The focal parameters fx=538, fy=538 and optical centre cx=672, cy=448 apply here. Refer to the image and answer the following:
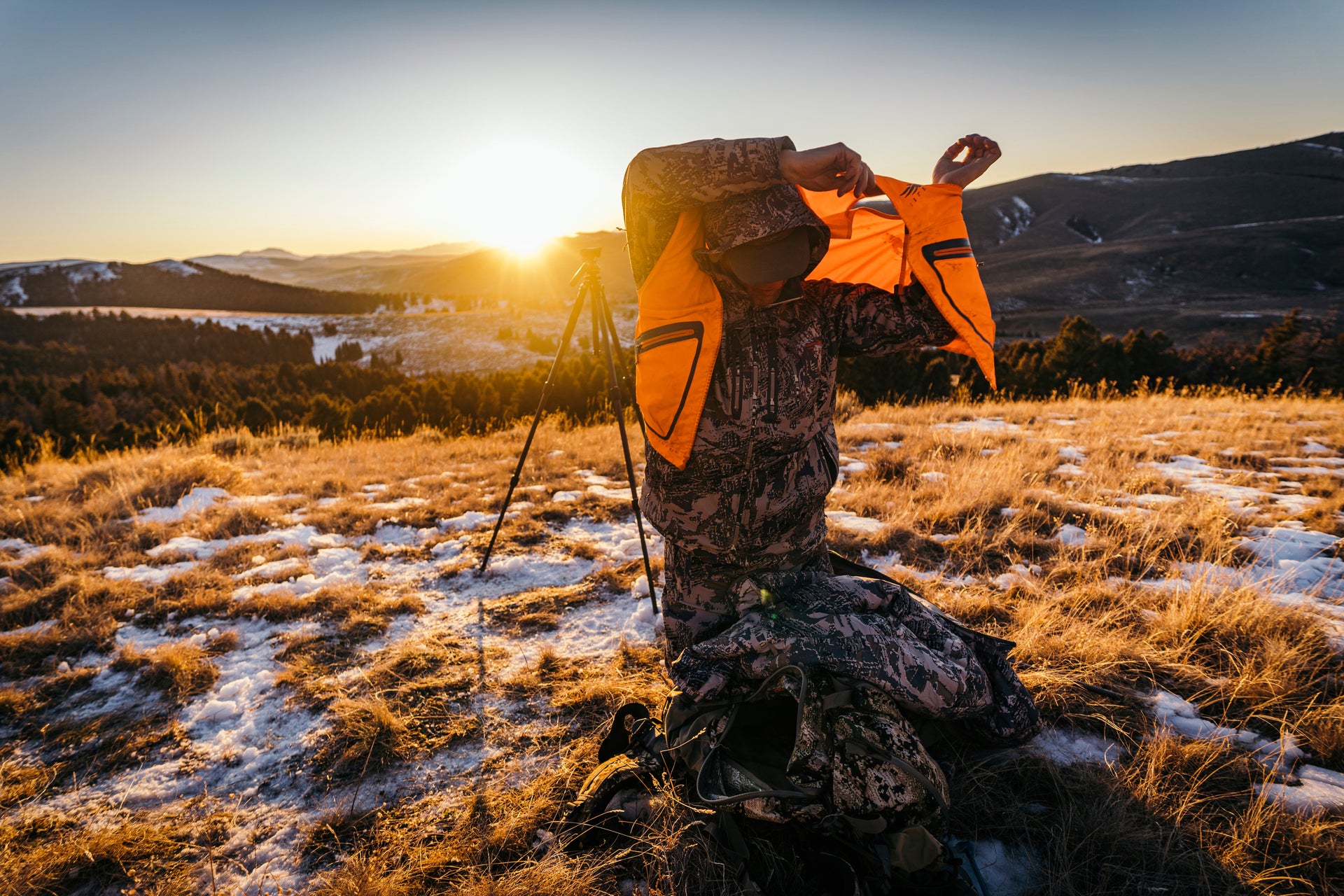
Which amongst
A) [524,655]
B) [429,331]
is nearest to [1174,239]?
[429,331]

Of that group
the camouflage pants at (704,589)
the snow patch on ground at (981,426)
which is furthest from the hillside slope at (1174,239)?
the camouflage pants at (704,589)

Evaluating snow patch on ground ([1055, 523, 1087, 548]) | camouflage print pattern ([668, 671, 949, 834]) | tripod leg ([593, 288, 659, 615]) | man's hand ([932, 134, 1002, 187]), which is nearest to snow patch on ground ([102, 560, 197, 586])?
tripod leg ([593, 288, 659, 615])

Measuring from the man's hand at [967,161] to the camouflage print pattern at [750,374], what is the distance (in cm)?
47

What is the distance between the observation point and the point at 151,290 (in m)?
60.7

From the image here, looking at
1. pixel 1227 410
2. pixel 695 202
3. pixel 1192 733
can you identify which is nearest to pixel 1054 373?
pixel 1227 410

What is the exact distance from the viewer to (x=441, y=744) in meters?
2.67

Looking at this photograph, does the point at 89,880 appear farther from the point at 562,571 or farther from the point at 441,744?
the point at 562,571

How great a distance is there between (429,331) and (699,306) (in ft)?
139

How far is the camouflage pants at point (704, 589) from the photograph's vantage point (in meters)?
2.63

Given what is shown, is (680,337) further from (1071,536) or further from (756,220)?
(1071,536)

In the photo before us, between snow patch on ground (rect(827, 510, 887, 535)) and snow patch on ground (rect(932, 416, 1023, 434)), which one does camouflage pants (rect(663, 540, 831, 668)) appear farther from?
snow patch on ground (rect(932, 416, 1023, 434))

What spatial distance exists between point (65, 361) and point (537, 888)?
42149 millimetres

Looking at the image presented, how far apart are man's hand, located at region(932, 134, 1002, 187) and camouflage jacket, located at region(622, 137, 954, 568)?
0.47 meters

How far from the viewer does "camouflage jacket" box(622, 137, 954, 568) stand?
2086 millimetres
